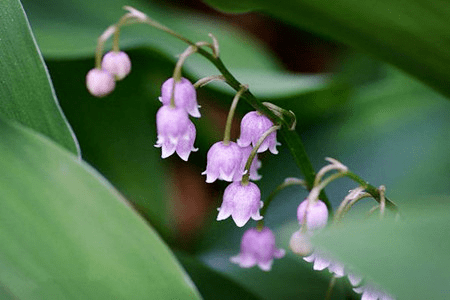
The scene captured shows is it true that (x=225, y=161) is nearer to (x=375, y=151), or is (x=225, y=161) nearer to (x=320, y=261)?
(x=320, y=261)

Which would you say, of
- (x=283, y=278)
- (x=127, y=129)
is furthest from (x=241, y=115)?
(x=283, y=278)

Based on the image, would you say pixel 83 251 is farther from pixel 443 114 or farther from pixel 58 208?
pixel 443 114

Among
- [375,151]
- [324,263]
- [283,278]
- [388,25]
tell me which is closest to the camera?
[324,263]

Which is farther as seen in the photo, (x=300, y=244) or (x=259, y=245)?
(x=259, y=245)

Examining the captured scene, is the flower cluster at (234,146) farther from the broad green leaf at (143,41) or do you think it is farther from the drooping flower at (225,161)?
the broad green leaf at (143,41)

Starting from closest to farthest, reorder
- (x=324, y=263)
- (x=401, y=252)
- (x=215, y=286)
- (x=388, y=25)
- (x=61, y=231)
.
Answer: (x=401, y=252)
(x=61, y=231)
(x=324, y=263)
(x=388, y=25)
(x=215, y=286)

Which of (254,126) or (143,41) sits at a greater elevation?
(143,41)

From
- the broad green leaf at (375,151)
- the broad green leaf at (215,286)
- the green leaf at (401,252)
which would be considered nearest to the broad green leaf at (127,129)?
the broad green leaf at (375,151)

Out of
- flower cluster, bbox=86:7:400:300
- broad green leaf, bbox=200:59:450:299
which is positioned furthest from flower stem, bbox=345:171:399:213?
broad green leaf, bbox=200:59:450:299
